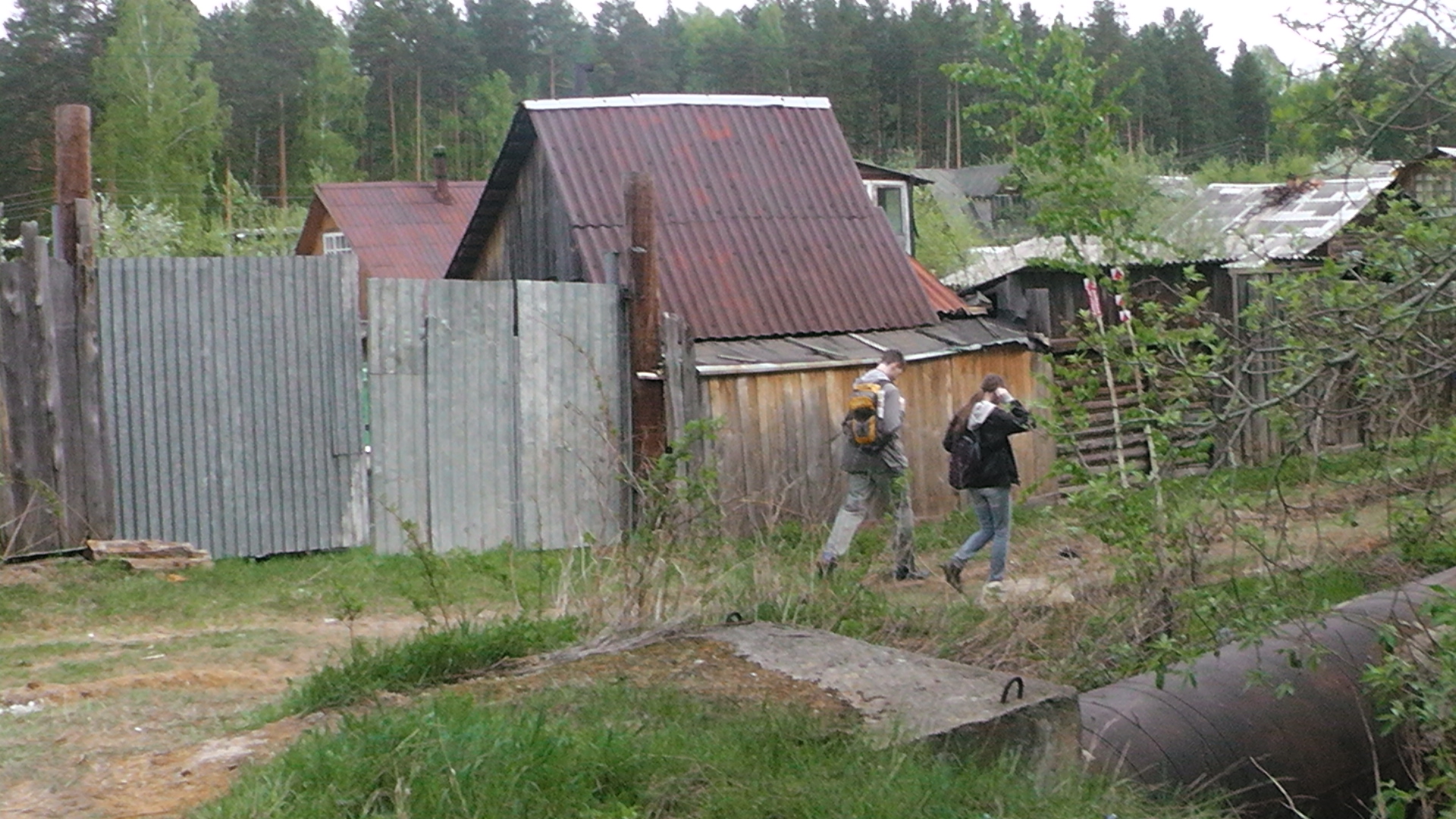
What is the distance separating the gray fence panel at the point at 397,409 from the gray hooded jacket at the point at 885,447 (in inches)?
121

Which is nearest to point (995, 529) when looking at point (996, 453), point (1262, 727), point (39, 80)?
point (996, 453)

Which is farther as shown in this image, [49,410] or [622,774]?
[49,410]

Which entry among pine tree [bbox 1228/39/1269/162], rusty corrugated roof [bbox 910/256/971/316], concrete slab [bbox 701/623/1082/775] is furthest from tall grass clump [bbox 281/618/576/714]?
pine tree [bbox 1228/39/1269/162]

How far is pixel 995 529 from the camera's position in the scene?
10.2 m

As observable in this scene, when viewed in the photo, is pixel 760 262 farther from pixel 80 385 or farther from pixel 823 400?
pixel 80 385

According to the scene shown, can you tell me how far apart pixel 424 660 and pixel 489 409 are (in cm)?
579

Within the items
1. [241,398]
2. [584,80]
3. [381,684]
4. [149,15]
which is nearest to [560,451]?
[241,398]

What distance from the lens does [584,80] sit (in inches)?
813

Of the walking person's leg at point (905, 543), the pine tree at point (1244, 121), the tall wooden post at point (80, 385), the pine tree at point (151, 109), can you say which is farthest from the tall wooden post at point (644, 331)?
the pine tree at point (151, 109)

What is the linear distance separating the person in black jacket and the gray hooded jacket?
61cm

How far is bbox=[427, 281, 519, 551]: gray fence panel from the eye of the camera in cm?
1123

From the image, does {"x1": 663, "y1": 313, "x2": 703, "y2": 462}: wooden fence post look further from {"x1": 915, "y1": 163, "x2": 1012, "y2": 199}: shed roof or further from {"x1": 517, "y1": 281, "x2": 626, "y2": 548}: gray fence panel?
{"x1": 915, "y1": 163, "x2": 1012, "y2": 199}: shed roof

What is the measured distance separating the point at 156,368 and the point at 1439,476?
7967mm

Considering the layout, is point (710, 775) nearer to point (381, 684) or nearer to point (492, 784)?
point (492, 784)
